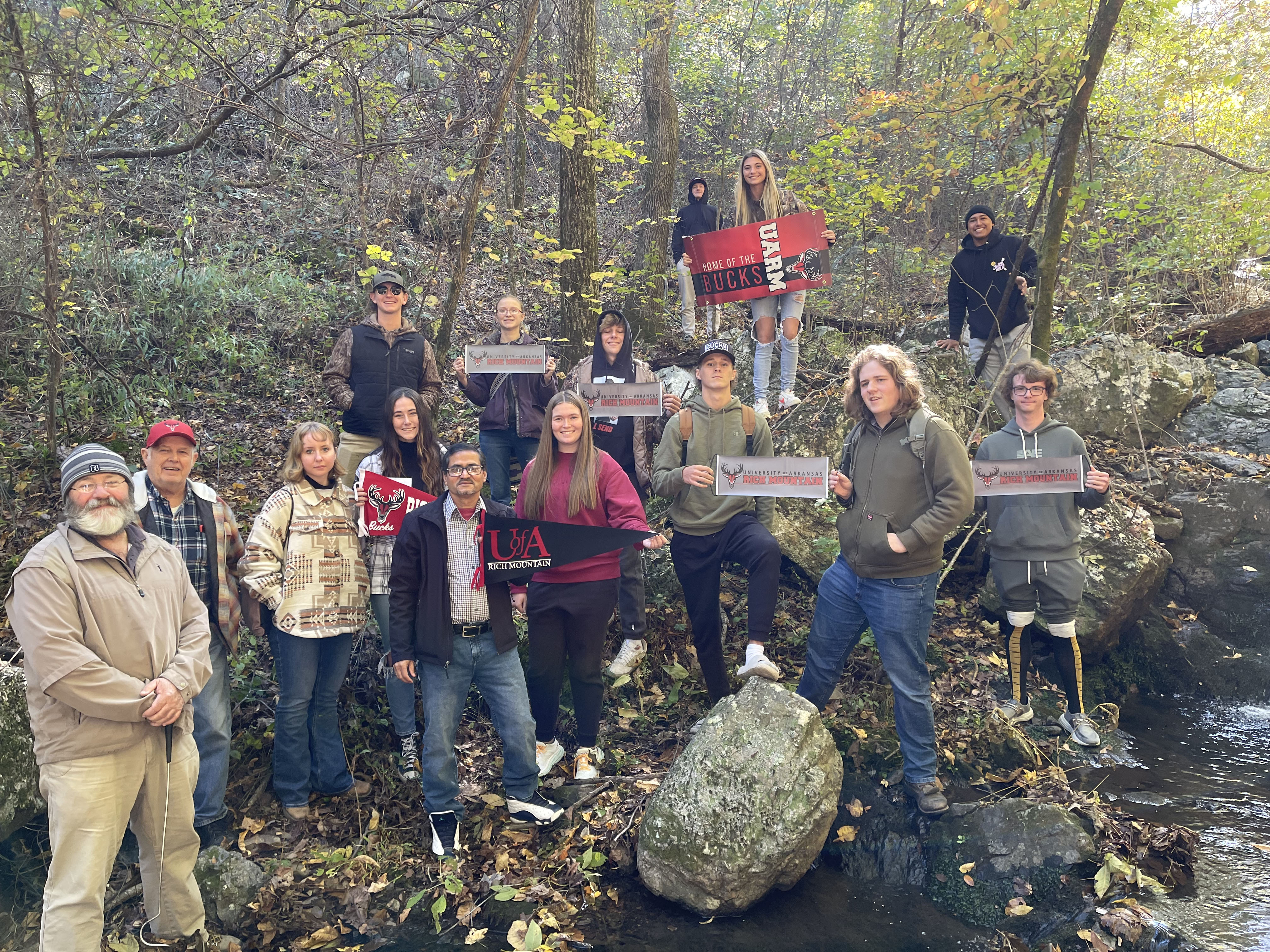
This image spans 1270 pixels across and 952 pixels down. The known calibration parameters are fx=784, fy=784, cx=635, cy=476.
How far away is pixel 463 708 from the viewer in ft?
15.7

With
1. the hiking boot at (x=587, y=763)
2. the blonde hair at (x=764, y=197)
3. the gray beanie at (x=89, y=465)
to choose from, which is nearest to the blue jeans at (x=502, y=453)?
the hiking boot at (x=587, y=763)

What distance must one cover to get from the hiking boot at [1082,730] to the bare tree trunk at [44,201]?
8.84 m

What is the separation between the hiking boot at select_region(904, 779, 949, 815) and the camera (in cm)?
483

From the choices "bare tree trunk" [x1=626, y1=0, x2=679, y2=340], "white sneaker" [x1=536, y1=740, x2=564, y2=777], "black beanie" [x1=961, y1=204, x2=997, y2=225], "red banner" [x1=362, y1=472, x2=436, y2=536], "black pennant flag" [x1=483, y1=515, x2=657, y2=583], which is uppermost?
"bare tree trunk" [x1=626, y1=0, x2=679, y2=340]

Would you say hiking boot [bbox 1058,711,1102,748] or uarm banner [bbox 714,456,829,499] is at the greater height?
uarm banner [bbox 714,456,829,499]

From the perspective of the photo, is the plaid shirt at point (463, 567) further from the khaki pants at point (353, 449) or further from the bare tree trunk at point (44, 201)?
the bare tree trunk at point (44, 201)

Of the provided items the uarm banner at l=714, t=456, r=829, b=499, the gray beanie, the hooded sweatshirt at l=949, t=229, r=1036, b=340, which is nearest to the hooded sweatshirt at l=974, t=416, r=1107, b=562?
the uarm banner at l=714, t=456, r=829, b=499

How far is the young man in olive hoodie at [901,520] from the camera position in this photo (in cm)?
454

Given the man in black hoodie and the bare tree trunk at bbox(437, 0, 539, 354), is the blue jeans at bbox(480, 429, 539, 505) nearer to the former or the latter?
the bare tree trunk at bbox(437, 0, 539, 354)

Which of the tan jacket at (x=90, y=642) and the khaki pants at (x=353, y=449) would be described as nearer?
the tan jacket at (x=90, y=642)

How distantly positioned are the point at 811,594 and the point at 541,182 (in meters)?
11.9

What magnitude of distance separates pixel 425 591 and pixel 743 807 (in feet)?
7.26

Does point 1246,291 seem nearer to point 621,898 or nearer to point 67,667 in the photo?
point 621,898

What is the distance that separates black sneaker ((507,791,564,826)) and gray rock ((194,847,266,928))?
1.47 meters
